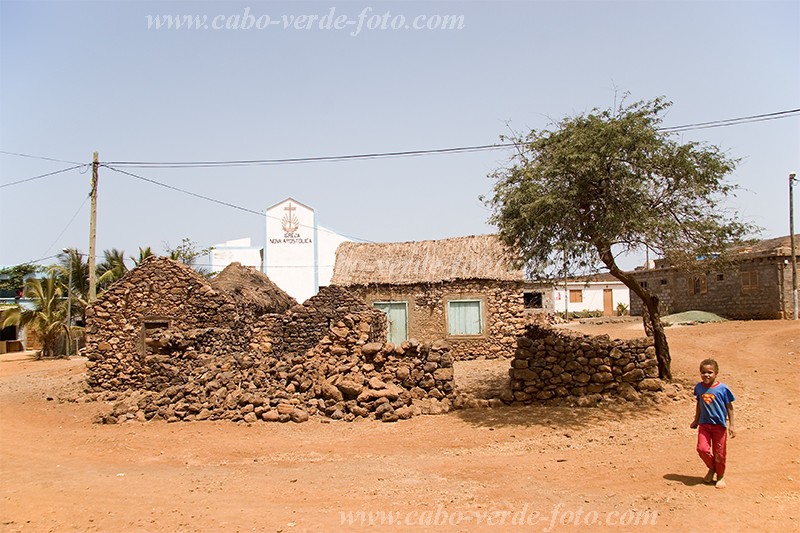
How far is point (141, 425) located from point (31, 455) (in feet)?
6.36

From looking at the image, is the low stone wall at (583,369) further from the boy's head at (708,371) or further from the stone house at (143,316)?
the stone house at (143,316)

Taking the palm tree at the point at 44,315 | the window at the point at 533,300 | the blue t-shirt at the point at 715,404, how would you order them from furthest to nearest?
1. the window at the point at 533,300
2. the palm tree at the point at 44,315
3. the blue t-shirt at the point at 715,404

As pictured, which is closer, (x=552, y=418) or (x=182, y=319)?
(x=552, y=418)

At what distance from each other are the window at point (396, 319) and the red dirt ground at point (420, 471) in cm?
1097

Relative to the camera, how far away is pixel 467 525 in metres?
5.79

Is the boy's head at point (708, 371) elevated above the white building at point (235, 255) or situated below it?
below

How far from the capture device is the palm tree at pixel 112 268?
28.1 meters

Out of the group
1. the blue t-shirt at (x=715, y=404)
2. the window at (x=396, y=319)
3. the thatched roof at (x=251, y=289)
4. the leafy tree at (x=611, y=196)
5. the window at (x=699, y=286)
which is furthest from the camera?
the window at (x=699, y=286)

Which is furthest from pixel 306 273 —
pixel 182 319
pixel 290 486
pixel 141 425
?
pixel 290 486

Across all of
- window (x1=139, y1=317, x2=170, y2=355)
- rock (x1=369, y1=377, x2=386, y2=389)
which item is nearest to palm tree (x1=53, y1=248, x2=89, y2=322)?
Result: window (x1=139, y1=317, x2=170, y2=355)

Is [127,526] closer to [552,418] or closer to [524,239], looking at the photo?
[552,418]

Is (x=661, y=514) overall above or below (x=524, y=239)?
below

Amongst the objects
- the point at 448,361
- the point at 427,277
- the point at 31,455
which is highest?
the point at 427,277

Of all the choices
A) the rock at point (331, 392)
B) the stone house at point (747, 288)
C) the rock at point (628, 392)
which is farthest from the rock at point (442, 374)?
the stone house at point (747, 288)
